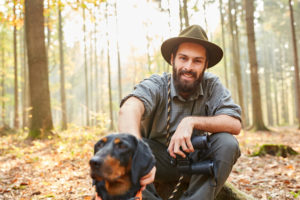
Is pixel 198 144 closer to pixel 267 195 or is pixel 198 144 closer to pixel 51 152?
pixel 267 195

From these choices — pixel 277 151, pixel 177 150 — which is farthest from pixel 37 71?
pixel 277 151

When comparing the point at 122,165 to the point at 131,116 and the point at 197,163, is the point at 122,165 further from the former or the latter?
the point at 197,163

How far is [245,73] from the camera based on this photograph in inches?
1591

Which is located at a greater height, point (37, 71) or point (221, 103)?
point (37, 71)

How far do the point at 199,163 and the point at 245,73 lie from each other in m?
41.0

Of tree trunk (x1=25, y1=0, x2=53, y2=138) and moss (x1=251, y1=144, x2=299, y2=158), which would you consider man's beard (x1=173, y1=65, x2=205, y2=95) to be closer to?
moss (x1=251, y1=144, x2=299, y2=158)

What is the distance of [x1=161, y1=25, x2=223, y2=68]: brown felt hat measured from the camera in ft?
9.33

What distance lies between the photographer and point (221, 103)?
2.78 meters

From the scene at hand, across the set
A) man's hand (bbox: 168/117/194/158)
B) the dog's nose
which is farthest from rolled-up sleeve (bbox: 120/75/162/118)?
the dog's nose

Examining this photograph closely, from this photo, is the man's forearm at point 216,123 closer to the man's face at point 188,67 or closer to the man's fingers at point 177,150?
the man's fingers at point 177,150

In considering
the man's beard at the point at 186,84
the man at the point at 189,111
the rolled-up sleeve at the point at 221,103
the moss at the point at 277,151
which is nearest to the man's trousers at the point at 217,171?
the man at the point at 189,111

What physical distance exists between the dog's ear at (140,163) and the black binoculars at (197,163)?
2.13ft

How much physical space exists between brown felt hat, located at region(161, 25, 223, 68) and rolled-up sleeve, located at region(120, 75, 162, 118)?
0.41 metres

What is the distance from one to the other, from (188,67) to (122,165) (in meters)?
1.43
